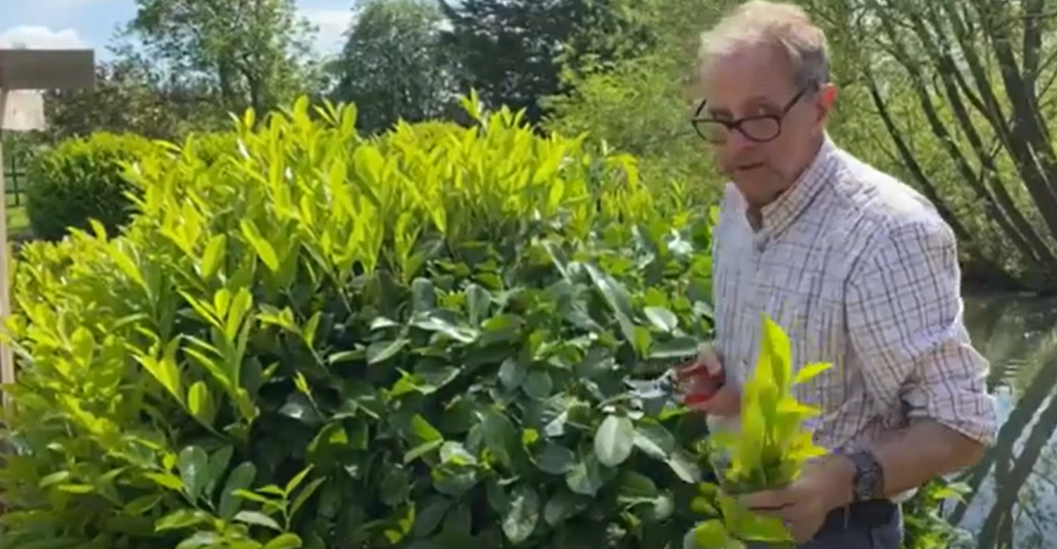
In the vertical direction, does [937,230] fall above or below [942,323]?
above

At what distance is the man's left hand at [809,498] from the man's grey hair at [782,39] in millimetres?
475

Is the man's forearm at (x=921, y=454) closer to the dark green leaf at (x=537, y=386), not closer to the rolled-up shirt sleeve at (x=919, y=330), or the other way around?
the rolled-up shirt sleeve at (x=919, y=330)

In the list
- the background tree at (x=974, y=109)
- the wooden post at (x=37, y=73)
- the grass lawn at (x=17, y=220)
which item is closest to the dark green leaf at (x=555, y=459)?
the wooden post at (x=37, y=73)

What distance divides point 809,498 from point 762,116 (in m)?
0.48

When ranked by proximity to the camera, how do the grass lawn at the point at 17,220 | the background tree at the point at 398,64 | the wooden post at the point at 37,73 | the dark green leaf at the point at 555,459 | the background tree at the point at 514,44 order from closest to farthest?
the dark green leaf at the point at 555,459 < the wooden post at the point at 37,73 < the grass lawn at the point at 17,220 < the background tree at the point at 514,44 < the background tree at the point at 398,64

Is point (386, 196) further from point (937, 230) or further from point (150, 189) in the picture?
point (937, 230)

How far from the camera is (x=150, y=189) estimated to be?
2.68m

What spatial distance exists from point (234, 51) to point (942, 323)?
3485 cm

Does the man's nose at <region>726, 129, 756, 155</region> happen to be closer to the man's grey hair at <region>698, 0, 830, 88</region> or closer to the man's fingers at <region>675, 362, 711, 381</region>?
the man's grey hair at <region>698, 0, 830, 88</region>

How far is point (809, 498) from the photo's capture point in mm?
1370

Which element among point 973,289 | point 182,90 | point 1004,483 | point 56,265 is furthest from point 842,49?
point 182,90

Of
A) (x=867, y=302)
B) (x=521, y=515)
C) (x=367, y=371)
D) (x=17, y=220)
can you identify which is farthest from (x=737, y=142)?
(x=17, y=220)

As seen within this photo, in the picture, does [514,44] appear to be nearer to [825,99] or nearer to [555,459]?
[555,459]

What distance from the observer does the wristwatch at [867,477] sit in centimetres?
150
